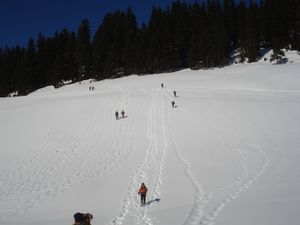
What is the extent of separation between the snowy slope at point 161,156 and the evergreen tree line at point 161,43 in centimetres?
2018

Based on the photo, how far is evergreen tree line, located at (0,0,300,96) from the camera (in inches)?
2800

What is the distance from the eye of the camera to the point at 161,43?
77.2 meters

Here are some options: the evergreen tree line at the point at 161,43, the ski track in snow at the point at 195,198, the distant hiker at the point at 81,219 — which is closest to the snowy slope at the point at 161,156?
the ski track in snow at the point at 195,198

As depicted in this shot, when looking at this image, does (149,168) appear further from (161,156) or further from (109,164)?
(109,164)

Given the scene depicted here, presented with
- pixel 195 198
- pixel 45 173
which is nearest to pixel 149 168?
pixel 195 198

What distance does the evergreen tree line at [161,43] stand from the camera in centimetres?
7112

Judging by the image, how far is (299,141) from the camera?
81.9ft

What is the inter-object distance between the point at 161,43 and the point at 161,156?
56.9 m

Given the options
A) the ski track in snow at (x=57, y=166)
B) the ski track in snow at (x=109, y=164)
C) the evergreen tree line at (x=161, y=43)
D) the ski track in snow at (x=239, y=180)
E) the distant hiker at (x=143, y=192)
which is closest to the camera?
the ski track in snow at (x=239, y=180)

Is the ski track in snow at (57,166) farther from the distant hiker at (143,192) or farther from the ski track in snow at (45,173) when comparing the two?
the distant hiker at (143,192)

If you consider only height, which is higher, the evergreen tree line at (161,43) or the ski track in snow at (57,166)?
the evergreen tree line at (161,43)

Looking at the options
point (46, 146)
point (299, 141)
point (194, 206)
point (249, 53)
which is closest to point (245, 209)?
point (194, 206)

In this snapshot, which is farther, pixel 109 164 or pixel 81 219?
pixel 109 164

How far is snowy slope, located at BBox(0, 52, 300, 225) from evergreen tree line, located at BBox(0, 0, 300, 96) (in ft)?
66.2
